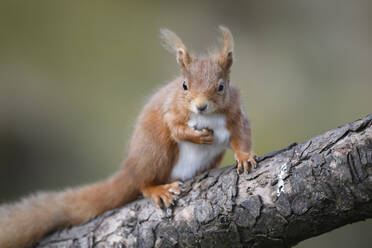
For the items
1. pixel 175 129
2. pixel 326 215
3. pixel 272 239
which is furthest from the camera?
pixel 175 129

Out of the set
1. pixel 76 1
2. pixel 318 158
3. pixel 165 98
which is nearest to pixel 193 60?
pixel 165 98

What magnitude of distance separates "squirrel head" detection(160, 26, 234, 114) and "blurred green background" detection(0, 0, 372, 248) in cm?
173

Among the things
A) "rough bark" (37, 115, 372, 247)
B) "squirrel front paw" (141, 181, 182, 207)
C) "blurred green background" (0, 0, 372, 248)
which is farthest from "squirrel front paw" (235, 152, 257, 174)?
"blurred green background" (0, 0, 372, 248)

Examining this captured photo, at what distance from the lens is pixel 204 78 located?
8.22 ft

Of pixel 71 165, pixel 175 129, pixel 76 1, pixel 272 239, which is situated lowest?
pixel 272 239

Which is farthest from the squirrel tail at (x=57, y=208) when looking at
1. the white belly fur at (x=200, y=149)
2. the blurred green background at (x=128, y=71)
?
the blurred green background at (x=128, y=71)

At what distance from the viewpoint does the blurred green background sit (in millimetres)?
4438

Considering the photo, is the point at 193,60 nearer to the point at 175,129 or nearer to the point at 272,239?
the point at 175,129

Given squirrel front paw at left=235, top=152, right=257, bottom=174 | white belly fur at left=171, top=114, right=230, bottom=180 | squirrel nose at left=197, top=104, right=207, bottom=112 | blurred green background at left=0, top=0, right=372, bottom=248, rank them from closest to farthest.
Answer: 1. squirrel front paw at left=235, top=152, right=257, bottom=174
2. squirrel nose at left=197, top=104, right=207, bottom=112
3. white belly fur at left=171, top=114, right=230, bottom=180
4. blurred green background at left=0, top=0, right=372, bottom=248

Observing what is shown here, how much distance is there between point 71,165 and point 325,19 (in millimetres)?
3217

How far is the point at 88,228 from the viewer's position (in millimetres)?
2641

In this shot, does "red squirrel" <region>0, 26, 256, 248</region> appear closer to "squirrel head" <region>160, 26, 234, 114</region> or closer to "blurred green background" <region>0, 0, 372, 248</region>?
"squirrel head" <region>160, 26, 234, 114</region>

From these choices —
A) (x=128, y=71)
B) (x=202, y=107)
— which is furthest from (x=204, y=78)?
(x=128, y=71)

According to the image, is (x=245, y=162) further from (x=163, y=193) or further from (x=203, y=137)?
(x=163, y=193)
